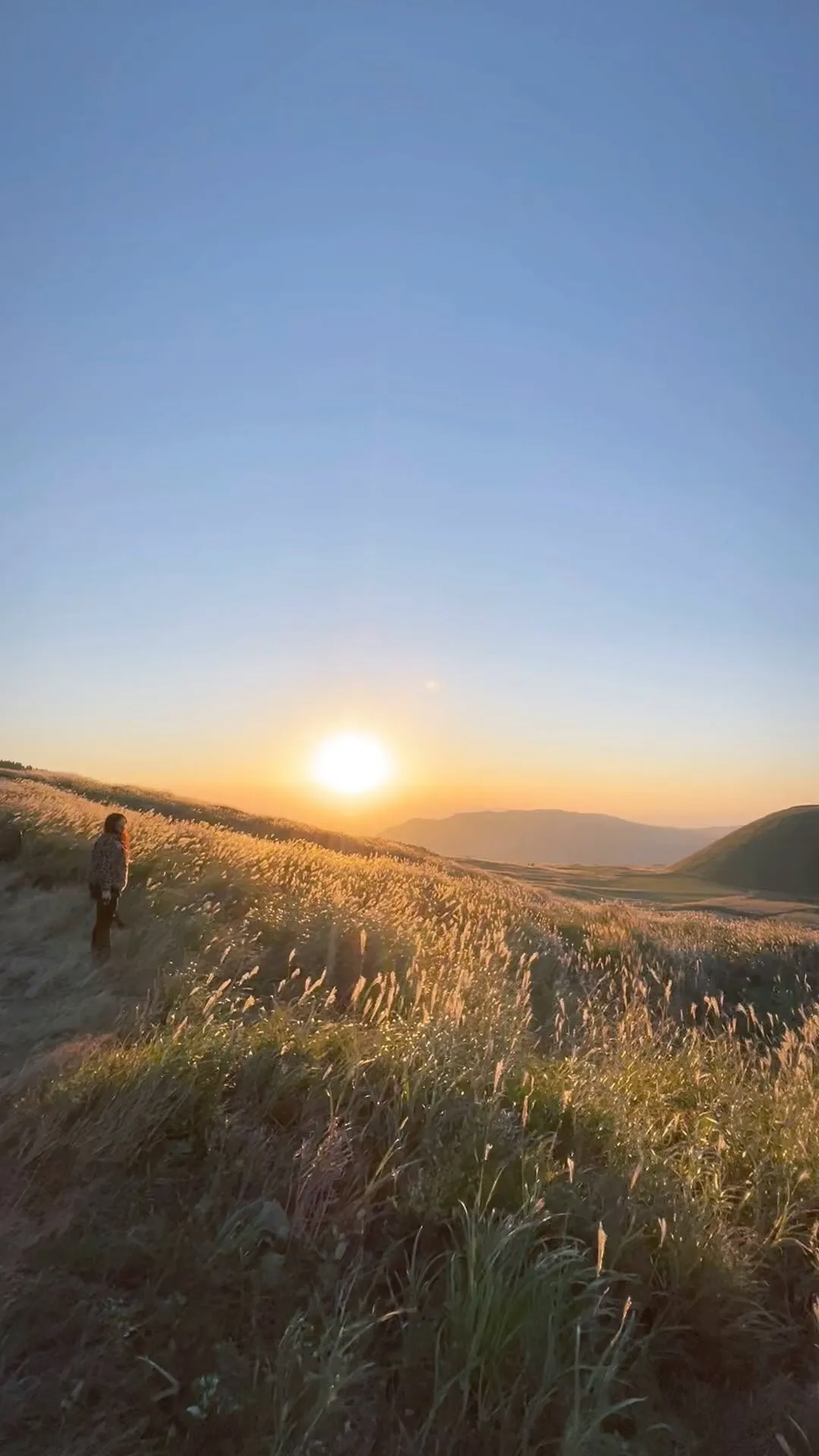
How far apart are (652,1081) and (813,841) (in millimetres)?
120013

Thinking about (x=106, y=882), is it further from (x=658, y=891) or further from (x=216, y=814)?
(x=658, y=891)

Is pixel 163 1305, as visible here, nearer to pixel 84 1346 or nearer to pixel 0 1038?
pixel 84 1346

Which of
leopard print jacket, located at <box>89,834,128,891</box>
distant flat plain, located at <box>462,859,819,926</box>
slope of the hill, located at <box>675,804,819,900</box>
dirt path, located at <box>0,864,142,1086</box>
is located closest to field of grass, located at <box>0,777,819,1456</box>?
dirt path, located at <box>0,864,142,1086</box>

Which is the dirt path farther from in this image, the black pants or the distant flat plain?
the distant flat plain

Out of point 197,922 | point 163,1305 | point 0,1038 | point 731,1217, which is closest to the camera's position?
point 163,1305

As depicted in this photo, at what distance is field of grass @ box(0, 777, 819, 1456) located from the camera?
10.3 feet

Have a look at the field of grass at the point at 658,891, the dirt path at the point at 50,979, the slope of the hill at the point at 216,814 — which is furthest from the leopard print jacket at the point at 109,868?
the field of grass at the point at 658,891

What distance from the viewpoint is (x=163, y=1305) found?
3.40 meters

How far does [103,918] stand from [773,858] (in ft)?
386

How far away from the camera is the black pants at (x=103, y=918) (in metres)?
9.65

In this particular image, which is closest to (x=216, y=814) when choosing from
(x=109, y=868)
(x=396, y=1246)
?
(x=109, y=868)

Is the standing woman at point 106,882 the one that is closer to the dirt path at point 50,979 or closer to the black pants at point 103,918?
the black pants at point 103,918

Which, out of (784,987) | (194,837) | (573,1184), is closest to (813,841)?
(784,987)

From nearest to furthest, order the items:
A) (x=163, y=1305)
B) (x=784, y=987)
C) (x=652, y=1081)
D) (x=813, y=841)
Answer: (x=163, y=1305), (x=652, y=1081), (x=784, y=987), (x=813, y=841)
